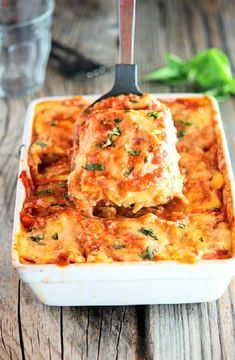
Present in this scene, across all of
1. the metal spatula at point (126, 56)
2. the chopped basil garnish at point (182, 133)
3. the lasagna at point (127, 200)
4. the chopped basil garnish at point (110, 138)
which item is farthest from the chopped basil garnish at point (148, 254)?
the metal spatula at point (126, 56)

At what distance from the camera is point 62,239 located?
2375 mm

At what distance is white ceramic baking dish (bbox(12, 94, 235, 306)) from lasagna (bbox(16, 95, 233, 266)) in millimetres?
38

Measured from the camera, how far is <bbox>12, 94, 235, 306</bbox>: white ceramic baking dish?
2240mm

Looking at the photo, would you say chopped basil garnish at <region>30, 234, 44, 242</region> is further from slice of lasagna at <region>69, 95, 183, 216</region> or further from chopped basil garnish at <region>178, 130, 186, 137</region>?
chopped basil garnish at <region>178, 130, 186, 137</region>

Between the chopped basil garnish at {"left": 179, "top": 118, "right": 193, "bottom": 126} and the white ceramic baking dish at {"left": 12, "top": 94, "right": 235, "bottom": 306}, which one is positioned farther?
the chopped basil garnish at {"left": 179, "top": 118, "right": 193, "bottom": 126}

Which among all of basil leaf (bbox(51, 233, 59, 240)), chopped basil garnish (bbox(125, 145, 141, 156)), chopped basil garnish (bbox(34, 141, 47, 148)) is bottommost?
basil leaf (bbox(51, 233, 59, 240))

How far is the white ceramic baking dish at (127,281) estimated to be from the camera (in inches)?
88.2

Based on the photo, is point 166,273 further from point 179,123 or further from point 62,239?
point 179,123

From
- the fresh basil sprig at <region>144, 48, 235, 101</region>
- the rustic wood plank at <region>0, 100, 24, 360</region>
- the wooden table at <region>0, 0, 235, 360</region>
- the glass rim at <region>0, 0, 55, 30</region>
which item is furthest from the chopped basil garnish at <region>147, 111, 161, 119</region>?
the glass rim at <region>0, 0, 55, 30</region>

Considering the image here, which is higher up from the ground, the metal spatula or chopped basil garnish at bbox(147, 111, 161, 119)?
the metal spatula

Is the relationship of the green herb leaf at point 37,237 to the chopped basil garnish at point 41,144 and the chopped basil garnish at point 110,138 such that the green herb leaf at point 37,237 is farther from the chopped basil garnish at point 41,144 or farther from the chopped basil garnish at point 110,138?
the chopped basil garnish at point 41,144

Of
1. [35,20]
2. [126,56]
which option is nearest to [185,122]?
[126,56]

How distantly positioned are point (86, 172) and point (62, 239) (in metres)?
0.25

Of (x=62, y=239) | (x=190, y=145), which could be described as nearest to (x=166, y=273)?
(x=62, y=239)
